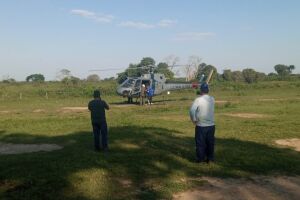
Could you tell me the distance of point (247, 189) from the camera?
7715 mm

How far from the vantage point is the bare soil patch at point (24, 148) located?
12133mm

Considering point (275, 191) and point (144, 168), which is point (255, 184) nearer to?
point (275, 191)

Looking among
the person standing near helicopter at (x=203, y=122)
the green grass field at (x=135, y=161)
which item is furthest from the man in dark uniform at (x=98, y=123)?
the person standing near helicopter at (x=203, y=122)

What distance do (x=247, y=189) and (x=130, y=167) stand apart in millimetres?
2663

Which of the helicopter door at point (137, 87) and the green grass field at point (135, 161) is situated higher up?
the helicopter door at point (137, 87)

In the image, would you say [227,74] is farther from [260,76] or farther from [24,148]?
[24,148]

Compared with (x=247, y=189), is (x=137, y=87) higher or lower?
higher

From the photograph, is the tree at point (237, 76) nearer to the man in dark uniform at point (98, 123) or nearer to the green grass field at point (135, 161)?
the green grass field at point (135, 161)

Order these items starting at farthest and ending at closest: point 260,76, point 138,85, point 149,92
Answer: point 260,76 < point 138,85 < point 149,92

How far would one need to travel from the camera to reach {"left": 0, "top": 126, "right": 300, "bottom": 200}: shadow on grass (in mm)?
7645

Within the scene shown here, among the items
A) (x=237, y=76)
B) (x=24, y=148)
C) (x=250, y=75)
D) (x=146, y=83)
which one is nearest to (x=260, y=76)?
(x=250, y=75)

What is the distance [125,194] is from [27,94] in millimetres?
43207

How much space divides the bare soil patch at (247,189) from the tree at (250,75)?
69604 mm

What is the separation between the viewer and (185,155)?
35.7 ft
